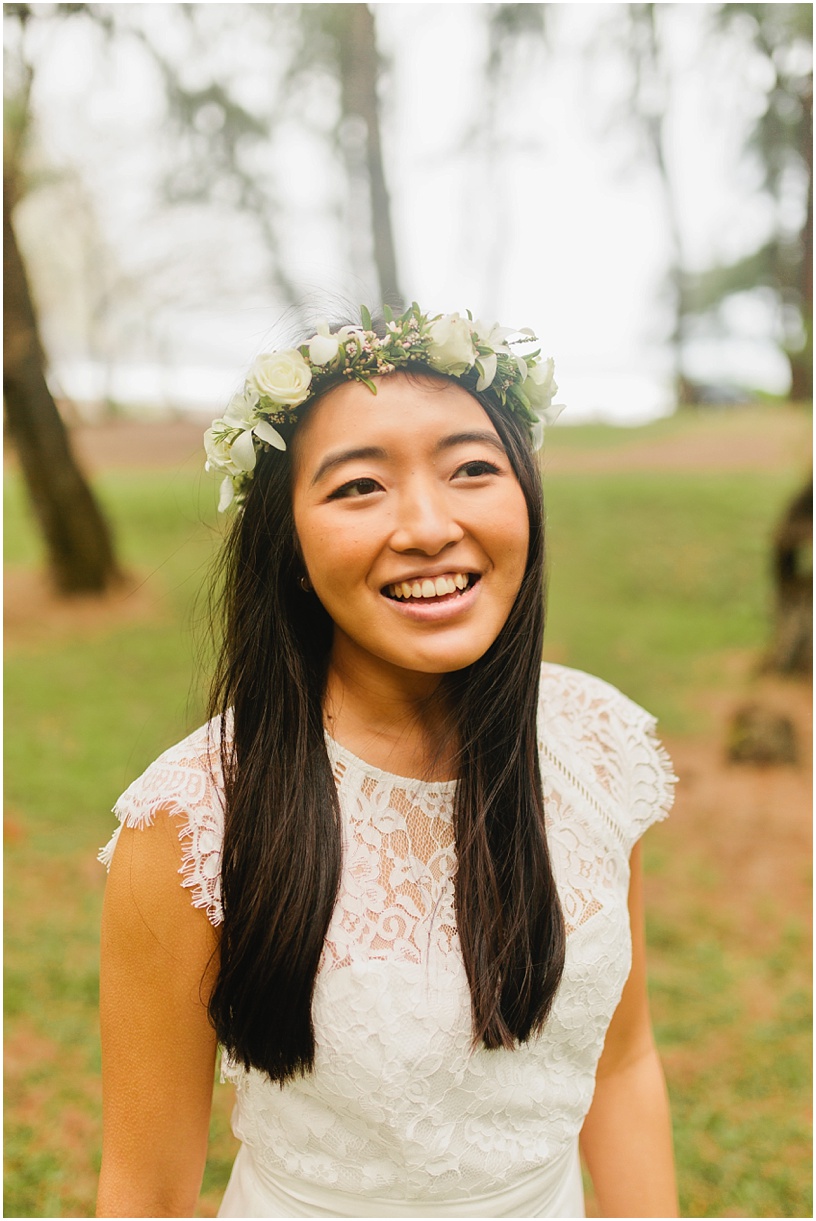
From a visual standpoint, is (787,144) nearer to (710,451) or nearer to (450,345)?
(710,451)

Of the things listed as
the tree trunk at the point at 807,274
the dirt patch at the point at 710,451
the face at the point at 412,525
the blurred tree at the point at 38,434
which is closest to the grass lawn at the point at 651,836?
the face at the point at 412,525

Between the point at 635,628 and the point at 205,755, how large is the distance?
8.35 m

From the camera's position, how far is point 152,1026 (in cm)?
149

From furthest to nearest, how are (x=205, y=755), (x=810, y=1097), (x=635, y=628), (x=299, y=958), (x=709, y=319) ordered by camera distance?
(x=709, y=319), (x=635, y=628), (x=810, y=1097), (x=205, y=755), (x=299, y=958)

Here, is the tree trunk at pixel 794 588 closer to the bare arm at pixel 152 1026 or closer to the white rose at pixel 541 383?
the white rose at pixel 541 383

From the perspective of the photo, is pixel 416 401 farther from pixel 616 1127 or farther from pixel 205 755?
pixel 616 1127

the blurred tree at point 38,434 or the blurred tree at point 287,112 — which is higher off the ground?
the blurred tree at point 287,112

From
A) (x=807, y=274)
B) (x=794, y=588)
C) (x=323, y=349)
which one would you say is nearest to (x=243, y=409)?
(x=323, y=349)

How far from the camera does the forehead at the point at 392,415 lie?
149 cm

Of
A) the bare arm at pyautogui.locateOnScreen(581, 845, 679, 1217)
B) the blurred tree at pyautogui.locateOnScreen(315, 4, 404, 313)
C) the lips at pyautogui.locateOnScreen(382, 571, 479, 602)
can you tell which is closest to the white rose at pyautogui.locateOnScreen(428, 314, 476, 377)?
the lips at pyautogui.locateOnScreen(382, 571, 479, 602)

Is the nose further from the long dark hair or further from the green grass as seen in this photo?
the green grass

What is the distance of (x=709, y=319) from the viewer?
60.6 ft

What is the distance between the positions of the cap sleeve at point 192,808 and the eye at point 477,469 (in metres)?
0.63

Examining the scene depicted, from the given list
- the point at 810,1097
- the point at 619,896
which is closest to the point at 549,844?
the point at 619,896
